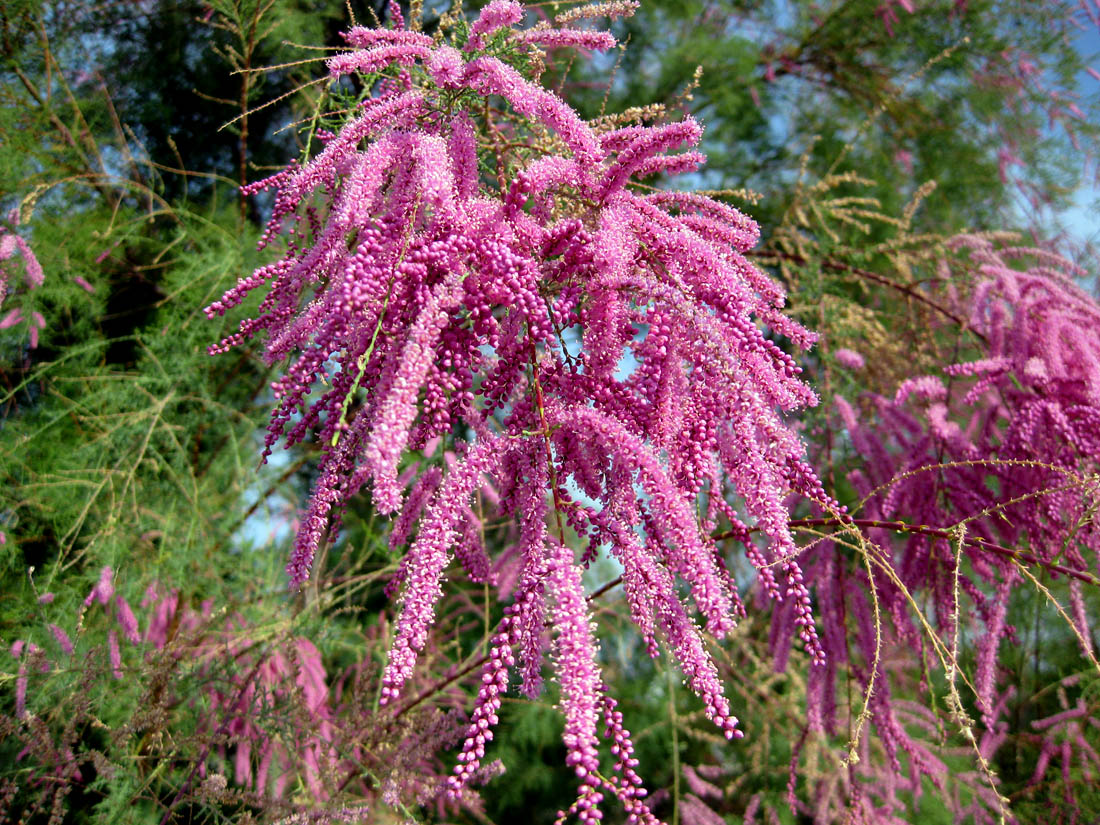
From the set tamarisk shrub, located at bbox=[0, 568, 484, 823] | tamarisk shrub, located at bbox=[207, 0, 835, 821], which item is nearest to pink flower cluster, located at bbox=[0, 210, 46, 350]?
tamarisk shrub, located at bbox=[0, 568, 484, 823]

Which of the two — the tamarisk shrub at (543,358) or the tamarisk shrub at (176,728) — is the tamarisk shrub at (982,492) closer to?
the tamarisk shrub at (543,358)

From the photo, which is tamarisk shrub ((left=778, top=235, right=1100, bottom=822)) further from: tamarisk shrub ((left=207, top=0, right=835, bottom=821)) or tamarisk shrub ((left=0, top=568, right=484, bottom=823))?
tamarisk shrub ((left=0, top=568, right=484, bottom=823))

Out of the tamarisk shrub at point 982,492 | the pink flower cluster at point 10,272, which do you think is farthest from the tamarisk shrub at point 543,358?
the pink flower cluster at point 10,272

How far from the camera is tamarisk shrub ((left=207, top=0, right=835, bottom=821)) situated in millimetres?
1058

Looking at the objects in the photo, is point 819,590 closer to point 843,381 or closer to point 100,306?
point 843,381

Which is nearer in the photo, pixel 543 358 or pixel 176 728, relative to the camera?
pixel 543 358

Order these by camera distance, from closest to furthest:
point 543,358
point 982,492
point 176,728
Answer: point 543,358 → point 982,492 → point 176,728

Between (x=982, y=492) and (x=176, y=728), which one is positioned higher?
(x=982, y=492)

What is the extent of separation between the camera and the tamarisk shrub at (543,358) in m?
1.06

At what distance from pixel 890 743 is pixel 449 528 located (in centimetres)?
167

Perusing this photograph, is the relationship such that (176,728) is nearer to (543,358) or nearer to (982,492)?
(543,358)

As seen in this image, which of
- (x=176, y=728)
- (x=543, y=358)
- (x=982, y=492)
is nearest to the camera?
(x=543, y=358)

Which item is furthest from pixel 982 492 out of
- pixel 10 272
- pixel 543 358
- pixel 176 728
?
pixel 10 272

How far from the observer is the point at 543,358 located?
130cm
